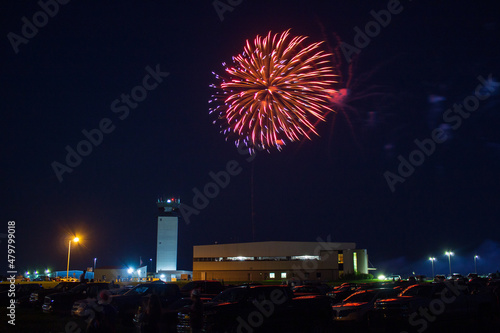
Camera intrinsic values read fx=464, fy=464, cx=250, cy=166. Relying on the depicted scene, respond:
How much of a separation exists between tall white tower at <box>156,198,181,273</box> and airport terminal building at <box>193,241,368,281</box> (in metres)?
7.60

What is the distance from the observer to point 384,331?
16516 millimetres

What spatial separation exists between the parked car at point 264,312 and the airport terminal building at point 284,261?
58178mm

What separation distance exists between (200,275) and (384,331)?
6922 centimetres

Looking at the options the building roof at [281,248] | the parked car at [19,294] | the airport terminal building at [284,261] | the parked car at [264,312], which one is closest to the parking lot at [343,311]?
the parked car at [264,312]

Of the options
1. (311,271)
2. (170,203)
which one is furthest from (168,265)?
(311,271)

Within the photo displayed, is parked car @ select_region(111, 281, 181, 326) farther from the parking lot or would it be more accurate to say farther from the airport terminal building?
the airport terminal building

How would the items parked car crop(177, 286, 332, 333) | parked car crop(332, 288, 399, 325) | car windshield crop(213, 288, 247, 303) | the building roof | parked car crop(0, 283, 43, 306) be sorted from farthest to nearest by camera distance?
1. the building roof
2. parked car crop(0, 283, 43, 306)
3. parked car crop(332, 288, 399, 325)
4. car windshield crop(213, 288, 247, 303)
5. parked car crop(177, 286, 332, 333)

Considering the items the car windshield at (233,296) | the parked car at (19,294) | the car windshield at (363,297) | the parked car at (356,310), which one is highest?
the car windshield at (233,296)

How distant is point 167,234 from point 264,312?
7795 centimetres

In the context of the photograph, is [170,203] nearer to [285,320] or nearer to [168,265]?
[168,265]

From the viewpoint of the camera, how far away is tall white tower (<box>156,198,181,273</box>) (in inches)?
3460

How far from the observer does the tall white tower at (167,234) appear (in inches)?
3460

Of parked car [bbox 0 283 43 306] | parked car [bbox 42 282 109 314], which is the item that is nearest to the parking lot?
parked car [bbox 42 282 109 314]

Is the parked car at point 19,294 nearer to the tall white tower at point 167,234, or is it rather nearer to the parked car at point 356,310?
the parked car at point 356,310
